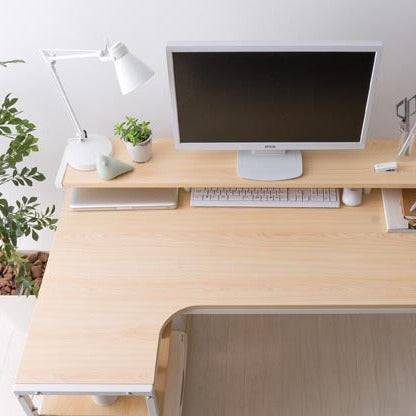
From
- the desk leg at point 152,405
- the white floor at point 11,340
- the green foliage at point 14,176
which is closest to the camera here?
the desk leg at point 152,405

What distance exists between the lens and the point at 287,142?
180 centimetres

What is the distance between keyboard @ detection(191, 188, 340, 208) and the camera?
1891 millimetres

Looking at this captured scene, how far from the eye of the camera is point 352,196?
187cm

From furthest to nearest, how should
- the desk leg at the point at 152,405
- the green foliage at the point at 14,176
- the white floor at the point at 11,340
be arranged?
the white floor at the point at 11,340 → the green foliage at the point at 14,176 → the desk leg at the point at 152,405

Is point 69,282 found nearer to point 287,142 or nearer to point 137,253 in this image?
point 137,253

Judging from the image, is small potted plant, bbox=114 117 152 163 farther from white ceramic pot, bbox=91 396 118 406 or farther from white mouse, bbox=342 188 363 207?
white ceramic pot, bbox=91 396 118 406

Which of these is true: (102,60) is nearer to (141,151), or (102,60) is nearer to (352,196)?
(141,151)

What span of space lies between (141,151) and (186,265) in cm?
42

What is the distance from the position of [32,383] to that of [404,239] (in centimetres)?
123

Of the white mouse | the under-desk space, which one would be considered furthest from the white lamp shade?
the under-desk space

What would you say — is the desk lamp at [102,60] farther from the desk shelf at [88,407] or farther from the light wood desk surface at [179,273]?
the desk shelf at [88,407]

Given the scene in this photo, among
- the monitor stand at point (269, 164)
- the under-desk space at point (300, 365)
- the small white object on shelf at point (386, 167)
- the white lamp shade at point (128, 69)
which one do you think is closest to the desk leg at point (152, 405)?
the under-desk space at point (300, 365)

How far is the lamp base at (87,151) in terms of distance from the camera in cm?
188

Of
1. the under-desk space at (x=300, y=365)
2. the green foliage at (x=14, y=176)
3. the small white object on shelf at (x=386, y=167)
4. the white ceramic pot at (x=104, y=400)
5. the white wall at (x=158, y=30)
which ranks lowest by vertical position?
the white ceramic pot at (x=104, y=400)
